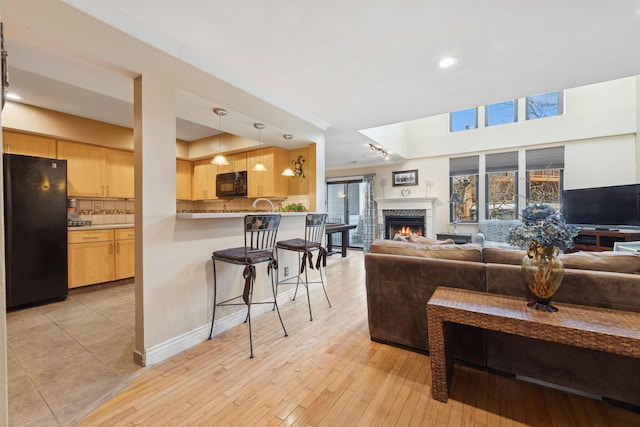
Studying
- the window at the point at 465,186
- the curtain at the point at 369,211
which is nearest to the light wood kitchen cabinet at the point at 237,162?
the curtain at the point at 369,211

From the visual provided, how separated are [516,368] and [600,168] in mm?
5365

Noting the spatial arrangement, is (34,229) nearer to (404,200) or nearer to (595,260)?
(595,260)

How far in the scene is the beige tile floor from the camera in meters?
1.64

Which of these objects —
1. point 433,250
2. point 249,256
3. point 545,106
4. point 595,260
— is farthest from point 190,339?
point 545,106

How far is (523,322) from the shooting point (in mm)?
1464

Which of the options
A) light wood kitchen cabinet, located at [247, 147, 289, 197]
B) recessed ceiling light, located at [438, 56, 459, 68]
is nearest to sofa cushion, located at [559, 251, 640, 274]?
recessed ceiling light, located at [438, 56, 459, 68]

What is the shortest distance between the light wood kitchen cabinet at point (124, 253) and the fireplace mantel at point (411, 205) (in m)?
5.49

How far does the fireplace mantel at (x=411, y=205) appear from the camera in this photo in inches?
259

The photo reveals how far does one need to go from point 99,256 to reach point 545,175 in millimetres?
8116

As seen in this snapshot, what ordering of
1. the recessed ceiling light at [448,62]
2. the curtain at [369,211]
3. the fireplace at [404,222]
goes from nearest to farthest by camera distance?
the recessed ceiling light at [448,62]
the fireplace at [404,222]
the curtain at [369,211]

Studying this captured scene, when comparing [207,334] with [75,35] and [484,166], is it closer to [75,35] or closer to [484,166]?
[75,35]

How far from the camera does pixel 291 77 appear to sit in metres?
2.65

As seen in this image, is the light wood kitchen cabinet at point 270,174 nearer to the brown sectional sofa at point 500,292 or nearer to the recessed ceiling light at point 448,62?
the brown sectional sofa at point 500,292

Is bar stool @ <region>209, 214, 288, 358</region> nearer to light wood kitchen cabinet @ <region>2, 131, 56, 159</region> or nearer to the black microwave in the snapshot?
the black microwave
